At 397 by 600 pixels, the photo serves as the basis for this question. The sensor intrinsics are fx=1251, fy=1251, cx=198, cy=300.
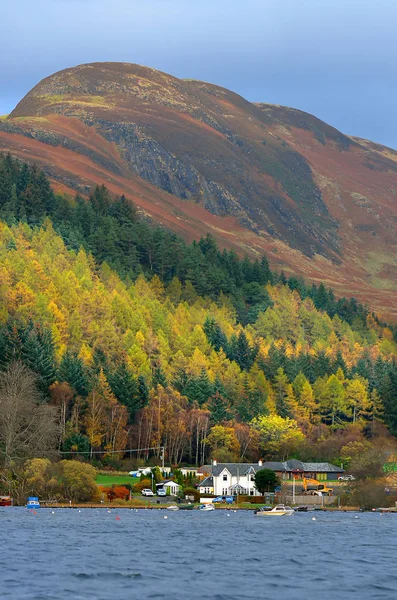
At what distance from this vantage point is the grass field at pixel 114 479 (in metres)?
149

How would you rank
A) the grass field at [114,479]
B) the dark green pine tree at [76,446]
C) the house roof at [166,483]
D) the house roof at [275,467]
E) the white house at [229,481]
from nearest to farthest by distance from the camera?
the grass field at [114,479] < the house roof at [166,483] < the dark green pine tree at [76,446] < the white house at [229,481] < the house roof at [275,467]

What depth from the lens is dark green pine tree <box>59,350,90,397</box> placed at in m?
167

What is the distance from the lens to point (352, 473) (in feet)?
517

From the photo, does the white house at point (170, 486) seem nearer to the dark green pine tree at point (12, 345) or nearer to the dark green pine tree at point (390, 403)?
the dark green pine tree at point (12, 345)

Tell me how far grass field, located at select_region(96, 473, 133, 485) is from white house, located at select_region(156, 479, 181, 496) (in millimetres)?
4168

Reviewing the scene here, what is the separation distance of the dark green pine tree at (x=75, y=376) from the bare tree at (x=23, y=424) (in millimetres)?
15750

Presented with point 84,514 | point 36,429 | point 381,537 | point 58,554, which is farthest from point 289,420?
point 58,554

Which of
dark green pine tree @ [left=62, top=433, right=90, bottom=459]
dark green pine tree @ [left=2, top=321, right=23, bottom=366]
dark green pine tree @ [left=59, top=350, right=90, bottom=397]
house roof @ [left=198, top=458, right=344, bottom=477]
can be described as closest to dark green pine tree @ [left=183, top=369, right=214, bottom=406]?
dark green pine tree @ [left=59, top=350, right=90, bottom=397]

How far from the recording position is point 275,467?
16325 centimetres

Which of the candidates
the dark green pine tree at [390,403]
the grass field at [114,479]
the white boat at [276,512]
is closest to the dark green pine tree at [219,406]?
the dark green pine tree at [390,403]

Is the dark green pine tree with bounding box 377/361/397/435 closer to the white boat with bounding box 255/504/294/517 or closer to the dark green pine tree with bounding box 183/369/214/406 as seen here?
the dark green pine tree with bounding box 183/369/214/406

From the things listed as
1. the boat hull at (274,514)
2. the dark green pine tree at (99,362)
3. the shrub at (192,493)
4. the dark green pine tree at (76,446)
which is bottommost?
the boat hull at (274,514)

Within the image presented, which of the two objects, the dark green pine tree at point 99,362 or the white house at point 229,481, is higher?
the dark green pine tree at point 99,362

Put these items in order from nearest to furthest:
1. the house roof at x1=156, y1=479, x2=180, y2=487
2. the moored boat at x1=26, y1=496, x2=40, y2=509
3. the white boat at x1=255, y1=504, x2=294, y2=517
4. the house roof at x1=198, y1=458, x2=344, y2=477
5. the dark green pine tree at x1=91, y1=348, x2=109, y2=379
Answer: the moored boat at x1=26, y1=496, x2=40, y2=509, the white boat at x1=255, y1=504, x2=294, y2=517, the house roof at x1=156, y1=479, x2=180, y2=487, the house roof at x1=198, y1=458, x2=344, y2=477, the dark green pine tree at x1=91, y1=348, x2=109, y2=379
